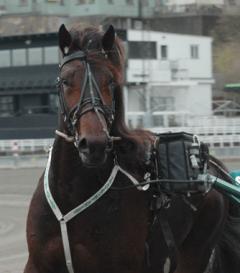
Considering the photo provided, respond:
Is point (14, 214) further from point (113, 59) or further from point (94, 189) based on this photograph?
point (113, 59)

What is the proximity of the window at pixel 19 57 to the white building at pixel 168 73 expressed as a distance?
6.56 meters

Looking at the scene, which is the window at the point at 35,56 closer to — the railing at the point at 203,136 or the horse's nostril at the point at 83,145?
the railing at the point at 203,136

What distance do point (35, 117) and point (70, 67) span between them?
122 ft

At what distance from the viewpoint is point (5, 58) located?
46.1 m

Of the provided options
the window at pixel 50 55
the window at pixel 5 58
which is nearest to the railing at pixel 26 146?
the window at pixel 50 55

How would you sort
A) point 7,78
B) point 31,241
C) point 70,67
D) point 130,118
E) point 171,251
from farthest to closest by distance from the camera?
point 7,78 < point 130,118 < point 171,251 < point 31,241 < point 70,67

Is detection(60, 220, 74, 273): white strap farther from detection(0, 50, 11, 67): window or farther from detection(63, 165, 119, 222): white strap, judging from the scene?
detection(0, 50, 11, 67): window

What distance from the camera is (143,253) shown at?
12.8 ft

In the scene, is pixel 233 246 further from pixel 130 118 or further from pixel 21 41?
pixel 21 41

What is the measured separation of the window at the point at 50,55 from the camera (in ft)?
143

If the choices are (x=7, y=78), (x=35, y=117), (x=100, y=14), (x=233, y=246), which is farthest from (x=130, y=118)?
(x=233, y=246)

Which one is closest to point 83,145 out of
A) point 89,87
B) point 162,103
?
point 89,87

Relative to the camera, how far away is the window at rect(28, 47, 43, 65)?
44281mm

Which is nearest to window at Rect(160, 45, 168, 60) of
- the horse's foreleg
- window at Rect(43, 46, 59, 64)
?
window at Rect(43, 46, 59, 64)
